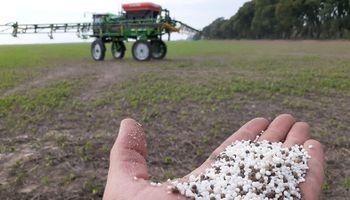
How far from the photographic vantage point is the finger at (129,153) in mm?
2541

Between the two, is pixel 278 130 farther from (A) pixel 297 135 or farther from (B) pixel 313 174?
(B) pixel 313 174

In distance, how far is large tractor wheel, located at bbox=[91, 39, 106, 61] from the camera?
780 inches

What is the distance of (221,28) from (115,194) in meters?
76.6

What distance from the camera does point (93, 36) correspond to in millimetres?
20078

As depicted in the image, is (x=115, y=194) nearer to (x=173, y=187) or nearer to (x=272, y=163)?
(x=173, y=187)

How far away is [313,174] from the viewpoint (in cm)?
275

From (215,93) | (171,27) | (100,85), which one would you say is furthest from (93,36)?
(215,93)

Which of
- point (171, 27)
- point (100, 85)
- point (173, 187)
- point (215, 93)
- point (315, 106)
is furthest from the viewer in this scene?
point (171, 27)

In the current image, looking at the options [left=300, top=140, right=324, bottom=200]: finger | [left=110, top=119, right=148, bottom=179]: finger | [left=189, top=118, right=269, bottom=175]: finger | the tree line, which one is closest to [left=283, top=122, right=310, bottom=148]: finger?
[left=300, top=140, right=324, bottom=200]: finger

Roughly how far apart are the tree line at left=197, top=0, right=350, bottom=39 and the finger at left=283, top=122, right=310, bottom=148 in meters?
41.7

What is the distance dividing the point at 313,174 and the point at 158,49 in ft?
55.5

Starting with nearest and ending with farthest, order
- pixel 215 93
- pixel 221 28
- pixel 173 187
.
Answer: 1. pixel 173 187
2. pixel 215 93
3. pixel 221 28

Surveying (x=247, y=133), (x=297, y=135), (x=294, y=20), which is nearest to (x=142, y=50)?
(x=247, y=133)

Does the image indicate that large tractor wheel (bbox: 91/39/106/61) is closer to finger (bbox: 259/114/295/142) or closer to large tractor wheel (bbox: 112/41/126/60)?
large tractor wheel (bbox: 112/41/126/60)
